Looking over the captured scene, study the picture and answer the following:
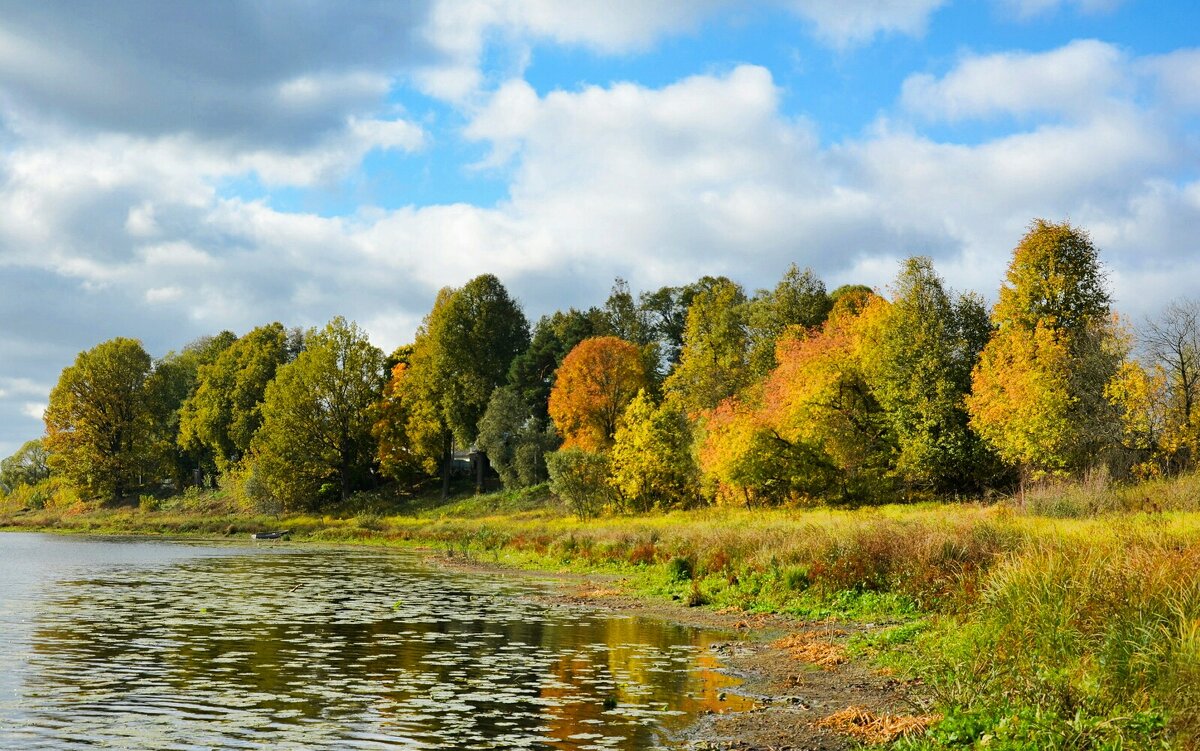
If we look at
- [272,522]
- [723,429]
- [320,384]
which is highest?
[320,384]

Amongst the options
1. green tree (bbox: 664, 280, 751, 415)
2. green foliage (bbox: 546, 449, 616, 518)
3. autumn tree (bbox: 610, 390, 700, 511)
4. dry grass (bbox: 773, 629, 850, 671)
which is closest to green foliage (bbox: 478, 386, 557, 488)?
autumn tree (bbox: 610, 390, 700, 511)

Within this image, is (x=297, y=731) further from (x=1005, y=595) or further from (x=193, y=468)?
(x=193, y=468)

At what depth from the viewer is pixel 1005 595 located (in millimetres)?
13648

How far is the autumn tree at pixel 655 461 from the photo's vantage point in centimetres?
6194

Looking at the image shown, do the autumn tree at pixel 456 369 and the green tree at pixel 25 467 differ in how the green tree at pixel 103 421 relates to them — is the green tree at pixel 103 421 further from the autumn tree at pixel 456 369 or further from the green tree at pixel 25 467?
the green tree at pixel 25 467

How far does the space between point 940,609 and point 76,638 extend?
726 inches

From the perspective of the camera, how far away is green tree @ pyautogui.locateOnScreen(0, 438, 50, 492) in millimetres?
126537

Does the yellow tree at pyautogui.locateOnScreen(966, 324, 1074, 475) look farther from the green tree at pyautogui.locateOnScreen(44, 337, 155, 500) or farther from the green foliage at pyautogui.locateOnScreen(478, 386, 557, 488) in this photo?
the green tree at pyautogui.locateOnScreen(44, 337, 155, 500)

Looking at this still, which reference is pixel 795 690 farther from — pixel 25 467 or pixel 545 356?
pixel 25 467

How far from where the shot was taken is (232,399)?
3661 inches

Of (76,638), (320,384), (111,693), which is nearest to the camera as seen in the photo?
(111,693)

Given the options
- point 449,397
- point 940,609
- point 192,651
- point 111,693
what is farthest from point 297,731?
point 449,397

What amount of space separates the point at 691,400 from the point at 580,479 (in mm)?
11691

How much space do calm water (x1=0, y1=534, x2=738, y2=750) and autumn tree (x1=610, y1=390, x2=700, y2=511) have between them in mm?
31232
